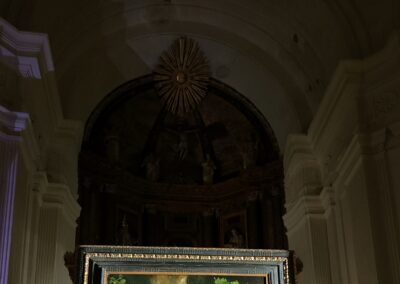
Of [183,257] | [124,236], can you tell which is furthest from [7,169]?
[124,236]

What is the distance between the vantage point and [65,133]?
463 inches

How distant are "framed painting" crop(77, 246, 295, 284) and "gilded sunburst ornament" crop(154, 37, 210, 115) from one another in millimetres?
6912

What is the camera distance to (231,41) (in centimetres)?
1374

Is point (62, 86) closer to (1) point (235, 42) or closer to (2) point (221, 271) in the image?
(1) point (235, 42)

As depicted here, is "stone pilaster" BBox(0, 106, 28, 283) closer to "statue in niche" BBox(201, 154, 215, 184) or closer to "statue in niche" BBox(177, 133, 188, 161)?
"statue in niche" BBox(177, 133, 188, 161)

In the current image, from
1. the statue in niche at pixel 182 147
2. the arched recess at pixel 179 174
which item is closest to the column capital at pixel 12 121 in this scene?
the arched recess at pixel 179 174

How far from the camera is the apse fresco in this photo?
789 cm

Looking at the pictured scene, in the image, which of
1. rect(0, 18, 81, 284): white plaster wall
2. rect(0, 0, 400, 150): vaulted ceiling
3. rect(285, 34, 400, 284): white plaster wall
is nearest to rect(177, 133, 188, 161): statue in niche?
rect(0, 0, 400, 150): vaulted ceiling

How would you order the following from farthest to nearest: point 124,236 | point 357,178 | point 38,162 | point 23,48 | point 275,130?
point 124,236 < point 275,130 < point 38,162 < point 357,178 < point 23,48

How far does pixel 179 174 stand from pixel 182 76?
2.48 m

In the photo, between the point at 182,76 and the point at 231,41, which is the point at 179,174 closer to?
the point at 182,76

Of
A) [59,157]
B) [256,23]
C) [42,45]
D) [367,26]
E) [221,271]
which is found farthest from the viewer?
[256,23]

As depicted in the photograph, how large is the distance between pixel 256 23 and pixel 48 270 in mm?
5800

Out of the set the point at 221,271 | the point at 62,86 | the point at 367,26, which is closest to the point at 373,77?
the point at 367,26
